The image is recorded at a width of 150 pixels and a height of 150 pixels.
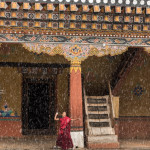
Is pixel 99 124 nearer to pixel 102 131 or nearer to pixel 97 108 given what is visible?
pixel 102 131

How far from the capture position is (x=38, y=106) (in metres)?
13.0

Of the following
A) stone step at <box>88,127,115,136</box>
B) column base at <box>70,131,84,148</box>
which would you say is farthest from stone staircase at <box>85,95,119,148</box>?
column base at <box>70,131,84,148</box>

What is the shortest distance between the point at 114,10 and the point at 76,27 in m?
1.06

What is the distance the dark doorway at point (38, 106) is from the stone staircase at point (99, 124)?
1550 mm

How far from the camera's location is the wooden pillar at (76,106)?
8.95 meters

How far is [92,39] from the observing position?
30.4ft

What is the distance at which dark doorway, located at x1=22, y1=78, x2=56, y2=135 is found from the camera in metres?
11.8

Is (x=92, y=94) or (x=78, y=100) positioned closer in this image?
(x=78, y=100)

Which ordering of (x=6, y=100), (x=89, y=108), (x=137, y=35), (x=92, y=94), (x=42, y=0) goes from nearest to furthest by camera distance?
(x=42, y=0) < (x=137, y=35) < (x=89, y=108) < (x=6, y=100) < (x=92, y=94)

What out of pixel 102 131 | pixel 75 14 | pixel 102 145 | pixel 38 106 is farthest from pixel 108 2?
pixel 38 106

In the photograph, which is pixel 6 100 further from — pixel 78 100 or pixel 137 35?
pixel 137 35

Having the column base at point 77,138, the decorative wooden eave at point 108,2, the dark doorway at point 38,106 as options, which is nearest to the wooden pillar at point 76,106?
the column base at point 77,138

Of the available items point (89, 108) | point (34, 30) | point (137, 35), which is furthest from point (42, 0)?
point (89, 108)

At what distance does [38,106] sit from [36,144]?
3176 mm
